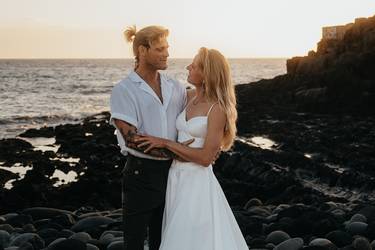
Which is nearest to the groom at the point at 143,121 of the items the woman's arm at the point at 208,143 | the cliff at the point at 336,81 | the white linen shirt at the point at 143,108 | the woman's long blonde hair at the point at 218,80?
the white linen shirt at the point at 143,108

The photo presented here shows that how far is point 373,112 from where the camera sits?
28.7m

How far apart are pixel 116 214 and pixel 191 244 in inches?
217

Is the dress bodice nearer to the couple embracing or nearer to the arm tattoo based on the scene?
the couple embracing

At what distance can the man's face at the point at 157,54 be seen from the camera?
4.18 meters

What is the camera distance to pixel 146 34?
164 inches

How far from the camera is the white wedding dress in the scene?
4.32 m

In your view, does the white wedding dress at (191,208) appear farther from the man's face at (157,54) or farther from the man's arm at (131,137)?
the man's face at (157,54)

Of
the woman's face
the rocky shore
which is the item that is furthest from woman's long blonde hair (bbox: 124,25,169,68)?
the rocky shore

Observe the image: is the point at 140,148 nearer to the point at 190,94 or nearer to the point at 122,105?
the point at 122,105

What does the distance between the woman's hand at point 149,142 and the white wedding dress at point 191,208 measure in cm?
23

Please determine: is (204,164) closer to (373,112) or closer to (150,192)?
(150,192)

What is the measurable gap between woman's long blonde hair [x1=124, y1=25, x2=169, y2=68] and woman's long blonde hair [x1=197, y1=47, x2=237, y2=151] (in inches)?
12.3

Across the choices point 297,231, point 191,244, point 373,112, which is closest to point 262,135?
point 373,112

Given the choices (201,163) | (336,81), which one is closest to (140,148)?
(201,163)
